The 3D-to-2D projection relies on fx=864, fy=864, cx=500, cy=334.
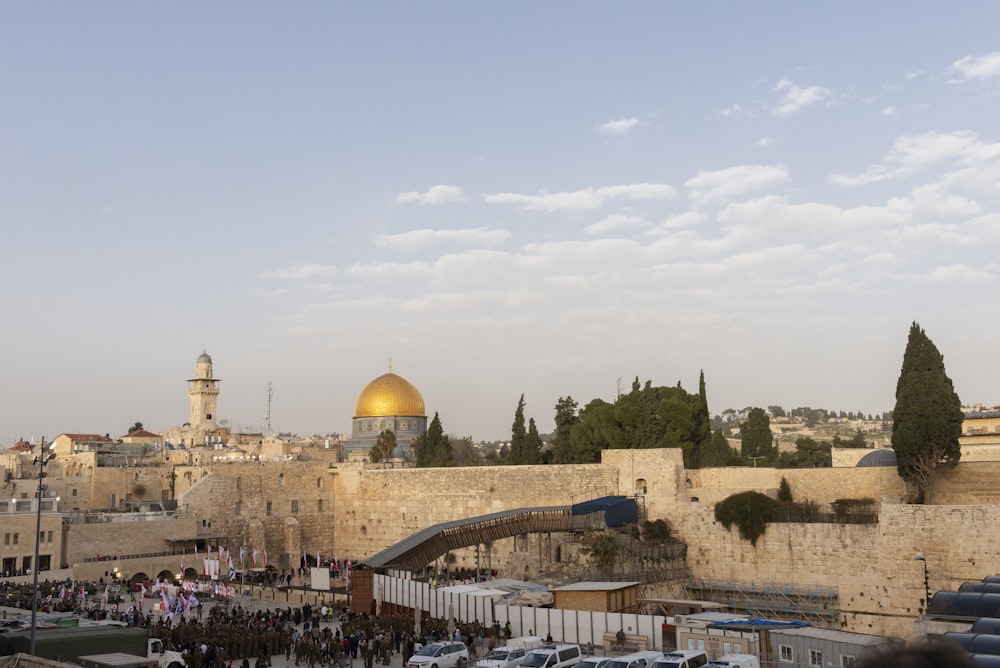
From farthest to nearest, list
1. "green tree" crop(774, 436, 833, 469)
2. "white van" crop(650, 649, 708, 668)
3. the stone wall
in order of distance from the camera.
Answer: "green tree" crop(774, 436, 833, 469)
the stone wall
"white van" crop(650, 649, 708, 668)

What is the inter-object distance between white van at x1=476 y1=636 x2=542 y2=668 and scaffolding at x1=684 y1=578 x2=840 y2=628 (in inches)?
399

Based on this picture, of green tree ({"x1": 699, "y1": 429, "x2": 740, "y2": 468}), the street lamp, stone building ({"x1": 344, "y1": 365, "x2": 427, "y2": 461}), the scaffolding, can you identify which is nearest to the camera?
the street lamp

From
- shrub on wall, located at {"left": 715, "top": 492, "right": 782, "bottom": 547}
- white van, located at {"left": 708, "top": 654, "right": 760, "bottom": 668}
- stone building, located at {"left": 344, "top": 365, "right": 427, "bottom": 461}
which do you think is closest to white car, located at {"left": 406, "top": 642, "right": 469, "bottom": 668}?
white van, located at {"left": 708, "top": 654, "right": 760, "bottom": 668}

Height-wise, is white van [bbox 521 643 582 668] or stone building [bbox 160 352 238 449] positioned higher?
stone building [bbox 160 352 238 449]

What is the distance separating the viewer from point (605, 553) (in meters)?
27.3

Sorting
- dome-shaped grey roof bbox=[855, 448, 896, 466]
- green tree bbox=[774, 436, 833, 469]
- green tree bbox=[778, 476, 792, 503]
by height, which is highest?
dome-shaped grey roof bbox=[855, 448, 896, 466]

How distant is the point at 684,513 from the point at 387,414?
30782mm

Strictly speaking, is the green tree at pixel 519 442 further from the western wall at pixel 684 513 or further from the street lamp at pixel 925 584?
the street lamp at pixel 925 584

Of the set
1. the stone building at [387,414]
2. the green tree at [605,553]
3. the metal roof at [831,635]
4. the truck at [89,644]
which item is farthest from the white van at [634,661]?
the stone building at [387,414]

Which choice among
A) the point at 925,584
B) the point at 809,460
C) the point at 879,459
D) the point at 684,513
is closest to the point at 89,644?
the point at 684,513

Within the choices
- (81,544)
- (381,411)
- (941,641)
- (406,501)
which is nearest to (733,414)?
(381,411)

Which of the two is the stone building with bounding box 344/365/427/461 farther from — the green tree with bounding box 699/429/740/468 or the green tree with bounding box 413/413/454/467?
the green tree with bounding box 699/429/740/468

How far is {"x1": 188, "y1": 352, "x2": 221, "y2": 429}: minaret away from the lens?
201ft

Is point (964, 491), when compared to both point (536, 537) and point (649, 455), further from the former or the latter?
point (536, 537)
